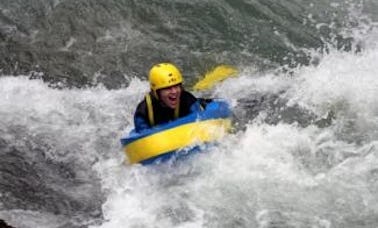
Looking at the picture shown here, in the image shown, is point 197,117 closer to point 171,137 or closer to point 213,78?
point 171,137

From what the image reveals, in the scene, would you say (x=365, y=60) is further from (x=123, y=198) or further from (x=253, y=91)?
(x=123, y=198)

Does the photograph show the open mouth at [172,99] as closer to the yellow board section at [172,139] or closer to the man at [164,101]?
the man at [164,101]

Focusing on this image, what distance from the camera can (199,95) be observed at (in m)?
8.98

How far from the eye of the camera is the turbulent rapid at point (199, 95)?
6438 millimetres

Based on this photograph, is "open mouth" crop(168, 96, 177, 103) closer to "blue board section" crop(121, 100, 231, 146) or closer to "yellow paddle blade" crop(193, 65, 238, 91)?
"blue board section" crop(121, 100, 231, 146)

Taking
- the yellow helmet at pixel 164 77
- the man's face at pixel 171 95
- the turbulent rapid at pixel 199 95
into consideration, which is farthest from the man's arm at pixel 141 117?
the turbulent rapid at pixel 199 95

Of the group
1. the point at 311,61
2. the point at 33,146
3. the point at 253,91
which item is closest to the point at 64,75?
the point at 33,146

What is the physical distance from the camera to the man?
6.92 metres

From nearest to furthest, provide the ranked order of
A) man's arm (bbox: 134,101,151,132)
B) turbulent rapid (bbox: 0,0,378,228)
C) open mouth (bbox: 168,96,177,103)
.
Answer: turbulent rapid (bbox: 0,0,378,228), open mouth (bbox: 168,96,177,103), man's arm (bbox: 134,101,151,132)

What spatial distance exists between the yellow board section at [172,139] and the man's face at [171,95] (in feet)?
1.17

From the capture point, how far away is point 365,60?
9.07 m

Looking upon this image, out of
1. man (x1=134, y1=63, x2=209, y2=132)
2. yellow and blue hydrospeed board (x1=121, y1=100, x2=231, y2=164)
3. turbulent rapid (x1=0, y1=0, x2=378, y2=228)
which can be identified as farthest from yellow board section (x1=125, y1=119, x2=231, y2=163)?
man (x1=134, y1=63, x2=209, y2=132)

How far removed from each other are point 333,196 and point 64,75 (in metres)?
5.19

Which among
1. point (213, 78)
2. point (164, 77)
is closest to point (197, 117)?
point (164, 77)
